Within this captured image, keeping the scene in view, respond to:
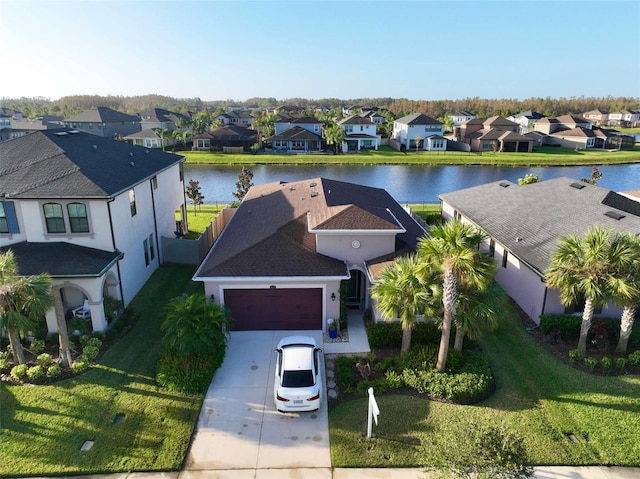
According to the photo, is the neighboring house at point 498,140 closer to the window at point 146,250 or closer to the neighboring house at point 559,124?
the neighboring house at point 559,124

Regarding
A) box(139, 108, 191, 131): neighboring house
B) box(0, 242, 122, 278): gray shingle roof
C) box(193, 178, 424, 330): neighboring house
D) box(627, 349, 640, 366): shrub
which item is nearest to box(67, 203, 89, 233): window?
box(0, 242, 122, 278): gray shingle roof

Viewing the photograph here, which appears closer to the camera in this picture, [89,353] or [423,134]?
[89,353]

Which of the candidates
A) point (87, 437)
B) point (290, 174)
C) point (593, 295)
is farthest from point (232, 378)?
point (290, 174)

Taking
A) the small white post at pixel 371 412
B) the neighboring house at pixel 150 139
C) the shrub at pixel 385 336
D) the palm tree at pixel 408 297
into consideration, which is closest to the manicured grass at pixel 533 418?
the small white post at pixel 371 412

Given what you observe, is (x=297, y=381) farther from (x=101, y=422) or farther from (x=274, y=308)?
(x=101, y=422)

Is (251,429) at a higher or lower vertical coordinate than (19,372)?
lower

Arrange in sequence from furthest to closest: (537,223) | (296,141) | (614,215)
Result: 1. (296,141)
2. (537,223)
3. (614,215)

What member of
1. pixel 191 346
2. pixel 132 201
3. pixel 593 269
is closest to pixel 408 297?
pixel 593 269
